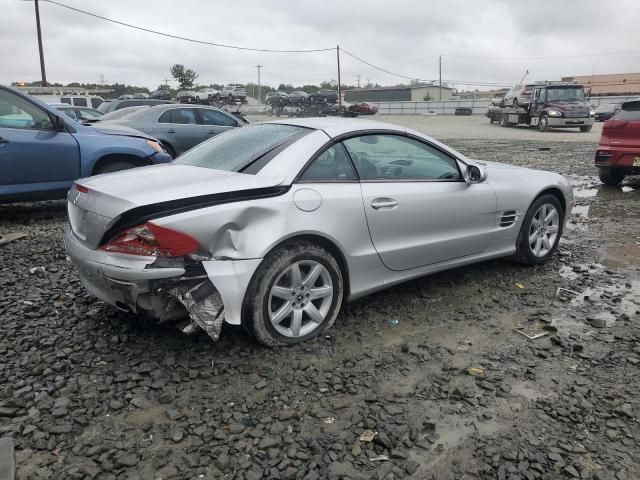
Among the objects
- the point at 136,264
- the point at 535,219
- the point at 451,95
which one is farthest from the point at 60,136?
the point at 451,95

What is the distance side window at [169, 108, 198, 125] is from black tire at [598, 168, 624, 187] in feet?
26.6

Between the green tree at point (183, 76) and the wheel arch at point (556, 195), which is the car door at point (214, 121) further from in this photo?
the green tree at point (183, 76)

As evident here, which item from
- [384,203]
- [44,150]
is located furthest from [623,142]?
[44,150]

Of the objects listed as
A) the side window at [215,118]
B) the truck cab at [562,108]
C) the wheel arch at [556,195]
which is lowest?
the wheel arch at [556,195]

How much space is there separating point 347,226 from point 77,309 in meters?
2.16

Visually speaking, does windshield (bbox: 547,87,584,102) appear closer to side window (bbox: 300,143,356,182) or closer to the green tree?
side window (bbox: 300,143,356,182)

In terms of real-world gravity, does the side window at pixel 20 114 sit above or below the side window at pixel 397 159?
above

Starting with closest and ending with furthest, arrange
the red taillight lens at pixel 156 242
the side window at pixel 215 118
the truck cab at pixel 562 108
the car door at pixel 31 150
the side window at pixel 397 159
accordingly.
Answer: the red taillight lens at pixel 156 242, the side window at pixel 397 159, the car door at pixel 31 150, the side window at pixel 215 118, the truck cab at pixel 562 108

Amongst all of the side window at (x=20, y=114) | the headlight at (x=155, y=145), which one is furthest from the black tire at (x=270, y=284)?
the side window at (x=20, y=114)

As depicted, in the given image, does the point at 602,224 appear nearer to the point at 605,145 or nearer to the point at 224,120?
the point at 605,145

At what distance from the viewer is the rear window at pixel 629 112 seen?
8.52 metres

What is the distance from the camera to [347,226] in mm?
3428

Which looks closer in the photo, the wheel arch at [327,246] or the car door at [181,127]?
the wheel arch at [327,246]

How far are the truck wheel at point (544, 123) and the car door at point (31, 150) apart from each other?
905 inches
